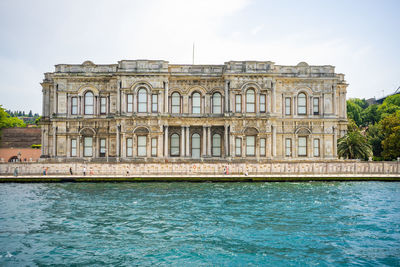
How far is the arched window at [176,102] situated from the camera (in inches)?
1234

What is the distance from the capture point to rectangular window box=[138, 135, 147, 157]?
98.7 ft

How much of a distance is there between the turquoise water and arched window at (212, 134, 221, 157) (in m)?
10.6

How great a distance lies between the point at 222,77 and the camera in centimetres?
3080

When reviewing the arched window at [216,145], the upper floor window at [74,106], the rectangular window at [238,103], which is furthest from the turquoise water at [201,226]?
the upper floor window at [74,106]

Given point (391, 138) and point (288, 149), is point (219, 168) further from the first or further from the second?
point (391, 138)

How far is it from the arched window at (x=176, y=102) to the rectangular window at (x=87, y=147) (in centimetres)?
854

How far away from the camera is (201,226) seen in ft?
43.3

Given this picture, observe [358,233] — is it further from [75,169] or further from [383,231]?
[75,169]

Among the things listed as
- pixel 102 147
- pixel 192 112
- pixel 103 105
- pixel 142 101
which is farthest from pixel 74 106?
pixel 192 112

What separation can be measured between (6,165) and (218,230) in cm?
2069

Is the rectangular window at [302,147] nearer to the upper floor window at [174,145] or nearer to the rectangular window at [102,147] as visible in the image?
the upper floor window at [174,145]

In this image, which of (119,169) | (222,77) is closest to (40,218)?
(119,169)

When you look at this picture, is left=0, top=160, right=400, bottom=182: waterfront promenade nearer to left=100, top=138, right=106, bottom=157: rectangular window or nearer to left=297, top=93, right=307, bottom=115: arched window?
left=100, top=138, right=106, bottom=157: rectangular window

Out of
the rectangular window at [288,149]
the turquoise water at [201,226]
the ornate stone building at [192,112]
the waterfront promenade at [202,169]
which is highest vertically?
the ornate stone building at [192,112]
